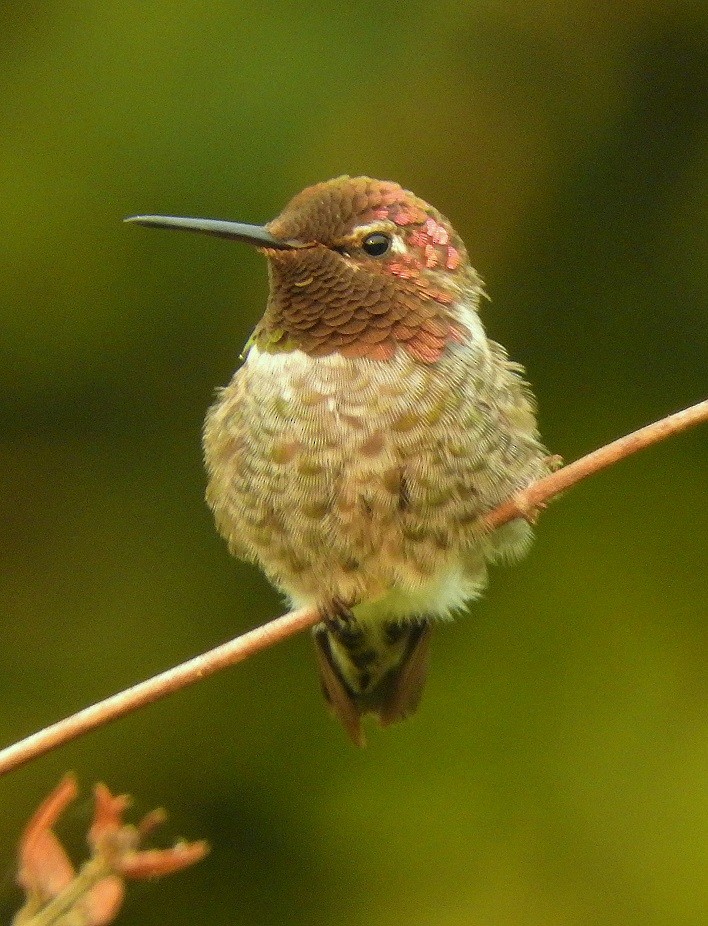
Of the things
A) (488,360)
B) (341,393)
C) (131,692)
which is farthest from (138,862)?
(488,360)

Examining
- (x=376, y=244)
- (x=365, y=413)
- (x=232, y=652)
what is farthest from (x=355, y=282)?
(x=232, y=652)

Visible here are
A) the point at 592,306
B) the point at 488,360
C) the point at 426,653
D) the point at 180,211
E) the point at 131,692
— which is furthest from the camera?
the point at 592,306

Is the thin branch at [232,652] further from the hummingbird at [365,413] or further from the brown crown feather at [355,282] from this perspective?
the brown crown feather at [355,282]

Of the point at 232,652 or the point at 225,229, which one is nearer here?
the point at 232,652

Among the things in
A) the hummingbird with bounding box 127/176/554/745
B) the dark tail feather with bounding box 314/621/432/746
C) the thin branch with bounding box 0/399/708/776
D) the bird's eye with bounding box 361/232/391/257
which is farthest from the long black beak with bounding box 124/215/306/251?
the dark tail feather with bounding box 314/621/432/746

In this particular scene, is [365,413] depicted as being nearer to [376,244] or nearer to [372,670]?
[376,244]

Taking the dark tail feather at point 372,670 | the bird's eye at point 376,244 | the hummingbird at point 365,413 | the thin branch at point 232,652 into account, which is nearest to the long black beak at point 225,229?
the hummingbird at point 365,413

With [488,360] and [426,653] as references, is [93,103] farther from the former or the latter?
[426,653]
